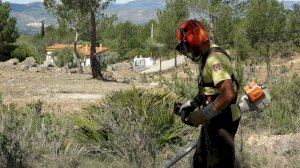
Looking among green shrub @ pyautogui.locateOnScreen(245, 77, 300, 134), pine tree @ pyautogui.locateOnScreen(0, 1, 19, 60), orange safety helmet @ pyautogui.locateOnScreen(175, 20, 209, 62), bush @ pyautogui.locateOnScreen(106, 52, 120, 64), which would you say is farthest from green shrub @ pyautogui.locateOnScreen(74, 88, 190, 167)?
bush @ pyautogui.locateOnScreen(106, 52, 120, 64)

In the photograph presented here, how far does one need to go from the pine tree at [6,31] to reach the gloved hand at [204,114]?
4602 cm

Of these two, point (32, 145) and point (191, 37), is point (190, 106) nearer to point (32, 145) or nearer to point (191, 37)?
point (191, 37)

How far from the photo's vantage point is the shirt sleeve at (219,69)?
152 inches

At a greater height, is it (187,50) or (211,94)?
(187,50)

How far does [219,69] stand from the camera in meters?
3.90

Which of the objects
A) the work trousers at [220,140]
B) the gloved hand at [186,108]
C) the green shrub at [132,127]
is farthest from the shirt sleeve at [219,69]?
the green shrub at [132,127]

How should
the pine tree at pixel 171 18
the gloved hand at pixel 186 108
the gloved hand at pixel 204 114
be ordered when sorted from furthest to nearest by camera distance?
the pine tree at pixel 171 18, the gloved hand at pixel 186 108, the gloved hand at pixel 204 114

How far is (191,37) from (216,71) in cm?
35

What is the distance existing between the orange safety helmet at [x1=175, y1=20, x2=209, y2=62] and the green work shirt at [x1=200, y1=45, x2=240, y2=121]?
0.45 feet

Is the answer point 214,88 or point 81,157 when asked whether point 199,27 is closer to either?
point 214,88

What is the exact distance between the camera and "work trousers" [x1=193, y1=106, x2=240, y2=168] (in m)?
4.07

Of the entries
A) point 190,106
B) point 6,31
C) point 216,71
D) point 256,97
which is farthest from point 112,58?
point 216,71

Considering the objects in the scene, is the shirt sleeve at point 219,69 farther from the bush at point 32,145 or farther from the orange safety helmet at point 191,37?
the bush at point 32,145

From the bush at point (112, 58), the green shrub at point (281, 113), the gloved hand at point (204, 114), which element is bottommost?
the bush at point (112, 58)
